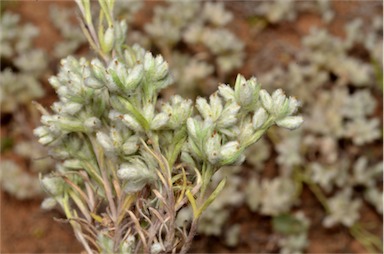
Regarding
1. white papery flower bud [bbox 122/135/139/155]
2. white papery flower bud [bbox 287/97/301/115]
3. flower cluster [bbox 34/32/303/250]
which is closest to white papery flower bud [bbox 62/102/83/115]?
flower cluster [bbox 34/32/303/250]

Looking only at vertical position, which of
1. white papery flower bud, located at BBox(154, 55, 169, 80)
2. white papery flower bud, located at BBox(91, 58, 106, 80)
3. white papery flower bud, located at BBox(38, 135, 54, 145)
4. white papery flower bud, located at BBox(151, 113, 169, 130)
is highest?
white papery flower bud, located at BBox(91, 58, 106, 80)

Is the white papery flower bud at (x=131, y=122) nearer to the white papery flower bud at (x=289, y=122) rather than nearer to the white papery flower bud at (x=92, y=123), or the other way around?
the white papery flower bud at (x=92, y=123)

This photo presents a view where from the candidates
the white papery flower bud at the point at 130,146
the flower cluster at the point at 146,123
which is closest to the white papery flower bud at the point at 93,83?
the flower cluster at the point at 146,123

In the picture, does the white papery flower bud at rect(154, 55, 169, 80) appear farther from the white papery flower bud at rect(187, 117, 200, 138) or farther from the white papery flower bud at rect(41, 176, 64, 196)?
the white papery flower bud at rect(41, 176, 64, 196)

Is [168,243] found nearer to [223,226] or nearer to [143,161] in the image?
[143,161]

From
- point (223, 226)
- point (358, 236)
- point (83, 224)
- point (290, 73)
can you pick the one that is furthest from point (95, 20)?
point (83, 224)
